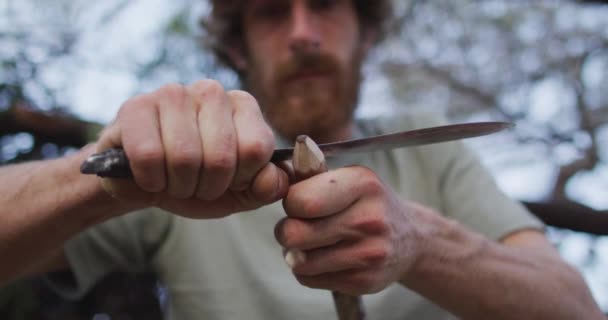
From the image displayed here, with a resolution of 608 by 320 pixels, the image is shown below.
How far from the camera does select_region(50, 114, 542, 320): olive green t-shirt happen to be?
3.21 feet

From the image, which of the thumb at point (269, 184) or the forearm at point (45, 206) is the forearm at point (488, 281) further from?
the forearm at point (45, 206)

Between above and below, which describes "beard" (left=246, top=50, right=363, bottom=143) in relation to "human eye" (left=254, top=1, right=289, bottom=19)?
below

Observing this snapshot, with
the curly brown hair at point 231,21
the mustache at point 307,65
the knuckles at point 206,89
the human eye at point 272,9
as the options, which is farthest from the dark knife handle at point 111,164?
the curly brown hair at point 231,21

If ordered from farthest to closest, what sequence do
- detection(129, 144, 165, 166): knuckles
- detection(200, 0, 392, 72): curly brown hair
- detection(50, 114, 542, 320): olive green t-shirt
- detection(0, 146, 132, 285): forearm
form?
detection(200, 0, 392, 72): curly brown hair
detection(50, 114, 542, 320): olive green t-shirt
detection(0, 146, 132, 285): forearm
detection(129, 144, 165, 166): knuckles

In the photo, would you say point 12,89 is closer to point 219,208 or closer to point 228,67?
point 228,67

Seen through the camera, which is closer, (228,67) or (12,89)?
(12,89)

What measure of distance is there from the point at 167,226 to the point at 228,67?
0.69 metres

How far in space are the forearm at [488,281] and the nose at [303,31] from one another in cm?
64

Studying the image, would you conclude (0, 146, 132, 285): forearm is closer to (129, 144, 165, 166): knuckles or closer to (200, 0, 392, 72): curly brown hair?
(129, 144, 165, 166): knuckles

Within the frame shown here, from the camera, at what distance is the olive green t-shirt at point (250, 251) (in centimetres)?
98

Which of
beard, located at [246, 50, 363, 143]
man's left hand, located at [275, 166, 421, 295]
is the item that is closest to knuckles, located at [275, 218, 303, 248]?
man's left hand, located at [275, 166, 421, 295]

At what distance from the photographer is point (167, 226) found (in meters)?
1.09

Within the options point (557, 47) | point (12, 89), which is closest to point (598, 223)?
point (12, 89)

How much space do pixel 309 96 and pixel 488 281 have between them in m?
0.69
